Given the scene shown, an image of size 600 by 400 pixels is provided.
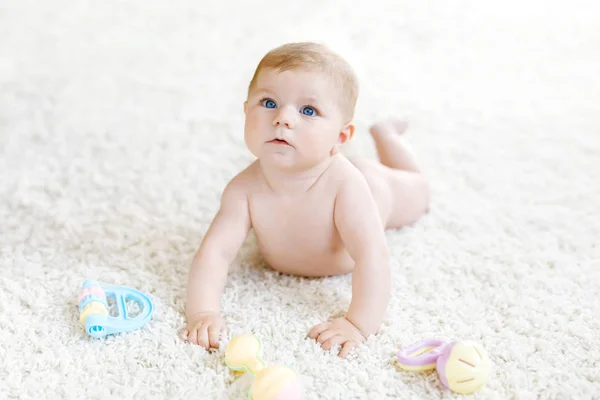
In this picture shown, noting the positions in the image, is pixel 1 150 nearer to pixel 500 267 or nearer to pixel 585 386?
pixel 500 267

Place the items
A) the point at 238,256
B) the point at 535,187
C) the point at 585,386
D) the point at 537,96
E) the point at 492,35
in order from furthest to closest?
the point at 492,35, the point at 537,96, the point at 535,187, the point at 238,256, the point at 585,386

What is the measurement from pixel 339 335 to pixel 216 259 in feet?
0.81

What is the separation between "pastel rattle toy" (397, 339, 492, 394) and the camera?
100 centimetres

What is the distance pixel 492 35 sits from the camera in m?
2.38

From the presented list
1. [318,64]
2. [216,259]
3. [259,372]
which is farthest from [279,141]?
[259,372]

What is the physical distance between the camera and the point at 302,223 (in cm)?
122

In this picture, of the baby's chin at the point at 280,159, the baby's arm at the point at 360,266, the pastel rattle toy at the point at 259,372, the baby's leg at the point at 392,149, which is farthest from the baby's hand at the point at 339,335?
the baby's leg at the point at 392,149

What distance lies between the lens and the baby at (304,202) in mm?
1112

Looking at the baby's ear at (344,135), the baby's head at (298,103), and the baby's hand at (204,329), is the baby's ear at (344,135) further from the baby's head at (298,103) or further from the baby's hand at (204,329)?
the baby's hand at (204,329)

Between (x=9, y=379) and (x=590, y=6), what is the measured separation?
222 centimetres

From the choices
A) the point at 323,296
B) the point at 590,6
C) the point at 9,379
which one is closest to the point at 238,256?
the point at 323,296

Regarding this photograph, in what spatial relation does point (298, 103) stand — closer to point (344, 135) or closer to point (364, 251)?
point (344, 135)

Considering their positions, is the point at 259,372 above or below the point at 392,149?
below

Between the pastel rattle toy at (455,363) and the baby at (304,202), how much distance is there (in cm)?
10
